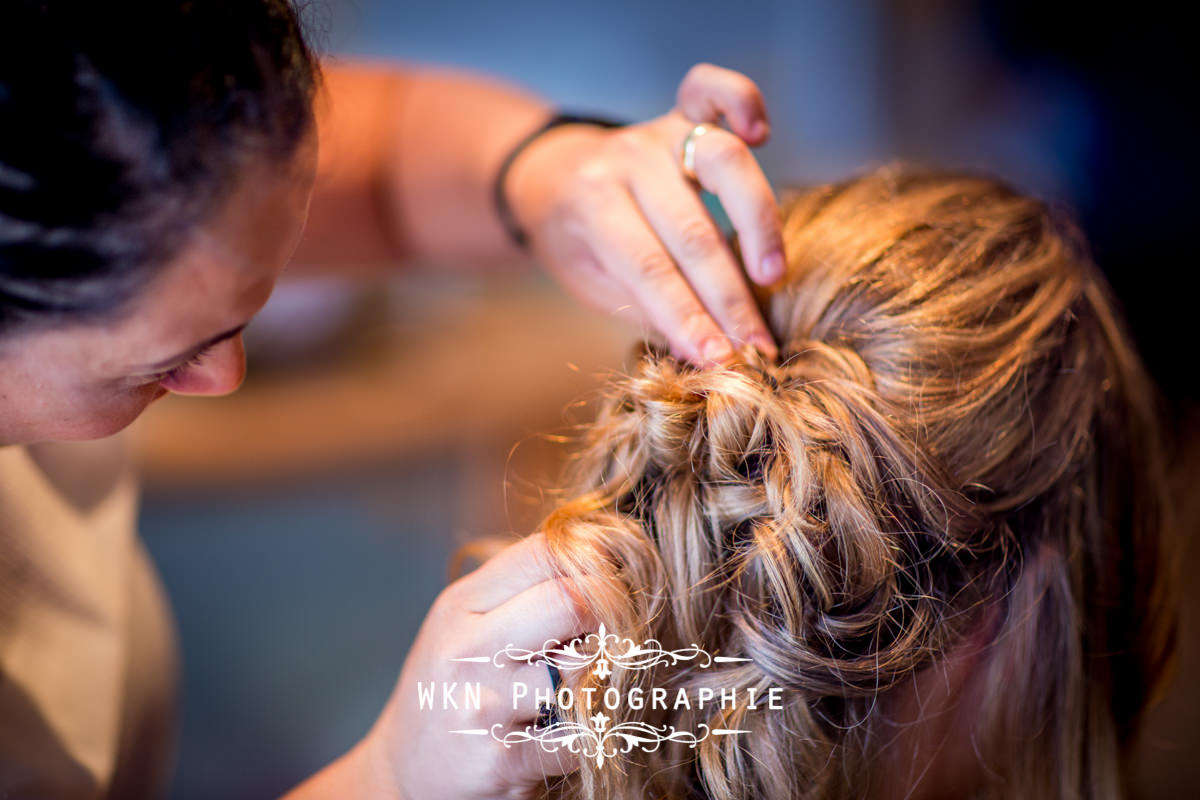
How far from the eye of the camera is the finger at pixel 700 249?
66 centimetres

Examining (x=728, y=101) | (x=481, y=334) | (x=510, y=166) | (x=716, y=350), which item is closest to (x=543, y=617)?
(x=716, y=350)

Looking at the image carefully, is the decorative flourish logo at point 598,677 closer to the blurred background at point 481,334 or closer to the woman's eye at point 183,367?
Answer: the woman's eye at point 183,367

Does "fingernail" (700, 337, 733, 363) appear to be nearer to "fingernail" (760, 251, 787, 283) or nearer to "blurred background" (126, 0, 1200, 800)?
"fingernail" (760, 251, 787, 283)

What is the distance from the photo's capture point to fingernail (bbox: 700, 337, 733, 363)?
25.1 inches

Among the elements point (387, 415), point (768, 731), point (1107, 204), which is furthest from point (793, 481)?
point (387, 415)

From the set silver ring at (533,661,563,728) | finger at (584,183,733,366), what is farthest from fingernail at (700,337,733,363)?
silver ring at (533,661,563,728)

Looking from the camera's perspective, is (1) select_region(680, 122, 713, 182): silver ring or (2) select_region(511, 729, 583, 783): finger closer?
(2) select_region(511, 729, 583, 783): finger

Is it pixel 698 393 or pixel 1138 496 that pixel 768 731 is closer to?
pixel 698 393

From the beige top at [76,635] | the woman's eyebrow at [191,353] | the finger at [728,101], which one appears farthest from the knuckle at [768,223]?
the beige top at [76,635]

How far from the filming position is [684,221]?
0.70 meters

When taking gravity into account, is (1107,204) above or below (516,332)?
above

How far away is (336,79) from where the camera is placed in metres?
1.22

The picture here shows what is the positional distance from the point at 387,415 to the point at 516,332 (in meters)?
0.76

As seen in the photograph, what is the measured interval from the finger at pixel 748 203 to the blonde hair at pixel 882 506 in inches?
1.7
